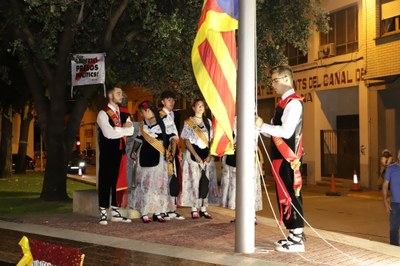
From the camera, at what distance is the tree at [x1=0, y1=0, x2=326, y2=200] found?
41.9 feet

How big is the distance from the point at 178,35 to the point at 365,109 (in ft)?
37.8

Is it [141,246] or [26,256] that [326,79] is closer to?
[141,246]

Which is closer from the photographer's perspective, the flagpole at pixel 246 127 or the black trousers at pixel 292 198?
the flagpole at pixel 246 127

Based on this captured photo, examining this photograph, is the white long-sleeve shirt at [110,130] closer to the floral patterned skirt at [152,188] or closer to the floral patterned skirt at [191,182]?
the floral patterned skirt at [152,188]

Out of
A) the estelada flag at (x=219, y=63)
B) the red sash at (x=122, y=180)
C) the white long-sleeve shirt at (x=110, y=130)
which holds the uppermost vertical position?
the estelada flag at (x=219, y=63)

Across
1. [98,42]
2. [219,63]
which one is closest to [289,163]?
[219,63]

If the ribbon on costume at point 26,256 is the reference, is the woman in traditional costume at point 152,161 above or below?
above

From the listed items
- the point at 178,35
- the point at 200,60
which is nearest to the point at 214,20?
the point at 200,60

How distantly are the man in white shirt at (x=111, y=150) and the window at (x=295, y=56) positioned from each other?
17.2 metres

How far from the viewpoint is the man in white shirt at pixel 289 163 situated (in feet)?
24.4

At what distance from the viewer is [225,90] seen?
24.4ft

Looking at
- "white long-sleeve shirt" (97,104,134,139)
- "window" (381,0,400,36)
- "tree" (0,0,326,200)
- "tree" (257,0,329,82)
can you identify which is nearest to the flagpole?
"white long-sleeve shirt" (97,104,134,139)

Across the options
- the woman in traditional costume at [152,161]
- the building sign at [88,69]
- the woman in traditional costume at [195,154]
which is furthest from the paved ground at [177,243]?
the building sign at [88,69]

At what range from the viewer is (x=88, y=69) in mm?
13227
